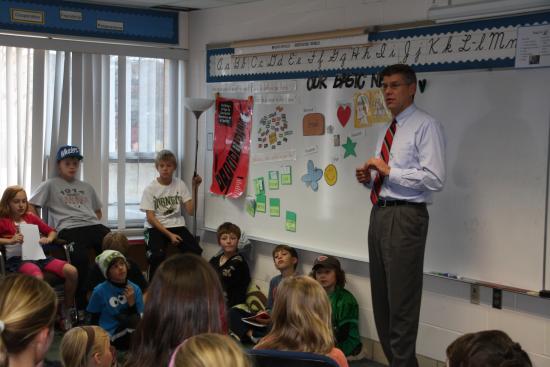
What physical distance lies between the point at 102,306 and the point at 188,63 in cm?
246

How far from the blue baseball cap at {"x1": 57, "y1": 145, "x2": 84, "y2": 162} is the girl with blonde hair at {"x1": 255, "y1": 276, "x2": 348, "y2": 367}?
347cm

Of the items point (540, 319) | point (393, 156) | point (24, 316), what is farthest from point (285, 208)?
point (24, 316)

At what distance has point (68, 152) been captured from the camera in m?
5.65

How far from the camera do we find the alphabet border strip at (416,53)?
385cm

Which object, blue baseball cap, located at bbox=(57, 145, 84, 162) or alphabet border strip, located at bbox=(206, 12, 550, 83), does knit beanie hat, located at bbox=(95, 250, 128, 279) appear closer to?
blue baseball cap, located at bbox=(57, 145, 84, 162)

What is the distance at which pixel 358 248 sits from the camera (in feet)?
15.7

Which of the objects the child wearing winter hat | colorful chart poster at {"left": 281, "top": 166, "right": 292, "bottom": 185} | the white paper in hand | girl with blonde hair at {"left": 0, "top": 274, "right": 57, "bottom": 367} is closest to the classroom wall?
colorful chart poster at {"left": 281, "top": 166, "right": 292, "bottom": 185}

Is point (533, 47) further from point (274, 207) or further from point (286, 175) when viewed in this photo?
point (274, 207)

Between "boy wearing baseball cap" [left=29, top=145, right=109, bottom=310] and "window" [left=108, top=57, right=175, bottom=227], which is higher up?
"window" [left=108, top=57, right=175, bottom=227]

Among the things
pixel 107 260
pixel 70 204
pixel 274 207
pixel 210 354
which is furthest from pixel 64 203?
pixel 210 354

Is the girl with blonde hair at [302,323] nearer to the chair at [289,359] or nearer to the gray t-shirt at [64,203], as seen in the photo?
the chair at [289,359]

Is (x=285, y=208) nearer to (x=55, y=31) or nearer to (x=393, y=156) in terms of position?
(x=393, y=156)

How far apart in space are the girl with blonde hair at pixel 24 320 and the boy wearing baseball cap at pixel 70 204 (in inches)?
141

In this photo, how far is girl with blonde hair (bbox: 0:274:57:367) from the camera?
73.7 inches
